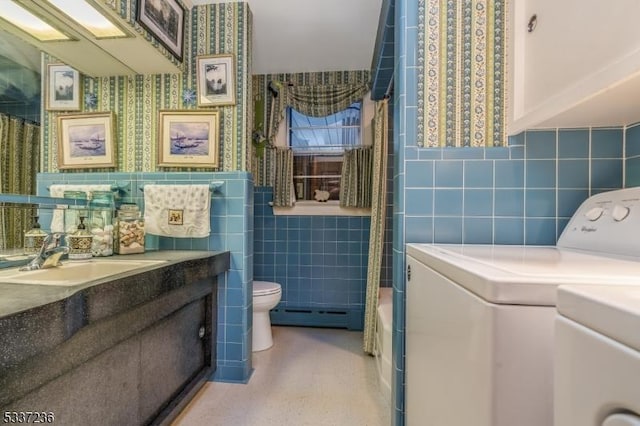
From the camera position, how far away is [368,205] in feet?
9.14

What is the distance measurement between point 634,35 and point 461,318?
0.75 m

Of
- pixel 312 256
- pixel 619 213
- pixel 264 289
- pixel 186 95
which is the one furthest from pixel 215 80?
pixel 619 213

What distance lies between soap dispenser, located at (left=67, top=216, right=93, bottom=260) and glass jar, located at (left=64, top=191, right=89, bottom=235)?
0.13 feet

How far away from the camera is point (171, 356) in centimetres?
143

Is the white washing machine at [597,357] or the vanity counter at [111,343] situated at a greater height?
the white washing machine at [597,357]

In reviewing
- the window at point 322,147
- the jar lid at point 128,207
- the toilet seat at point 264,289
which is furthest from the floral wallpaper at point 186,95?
the window at point 322,147

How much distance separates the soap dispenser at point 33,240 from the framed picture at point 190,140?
29.2 inches

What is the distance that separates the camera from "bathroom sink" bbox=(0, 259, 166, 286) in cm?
97

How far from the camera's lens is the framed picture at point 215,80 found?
188 cm

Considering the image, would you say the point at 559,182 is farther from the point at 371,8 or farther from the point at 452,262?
the point at 371,8

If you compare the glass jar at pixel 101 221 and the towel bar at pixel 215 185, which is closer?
the glass jar at pixel 101 221

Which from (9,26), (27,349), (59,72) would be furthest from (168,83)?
(27,349)

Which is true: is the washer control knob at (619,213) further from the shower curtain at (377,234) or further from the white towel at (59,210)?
the white towel at (59,210)

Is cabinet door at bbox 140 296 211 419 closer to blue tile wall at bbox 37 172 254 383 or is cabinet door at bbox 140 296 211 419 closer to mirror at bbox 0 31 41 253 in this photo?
blue tile wall at bbox 37 172 254 383
